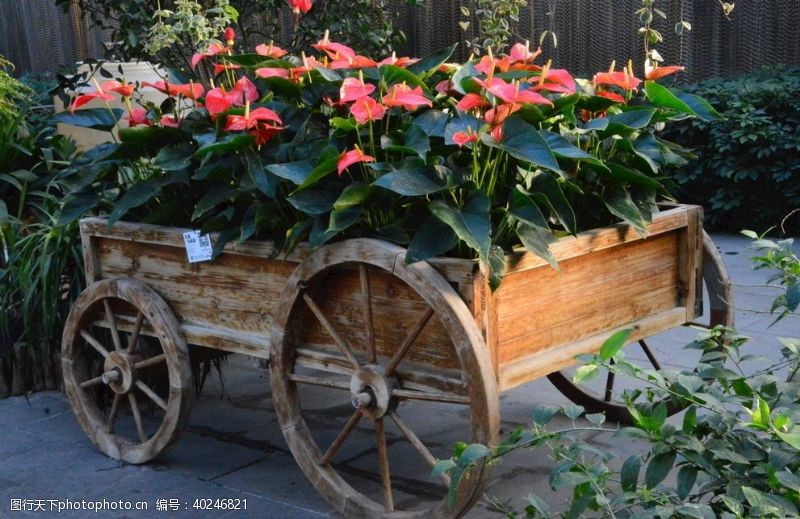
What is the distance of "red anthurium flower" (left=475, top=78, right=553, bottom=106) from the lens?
9.40 ft

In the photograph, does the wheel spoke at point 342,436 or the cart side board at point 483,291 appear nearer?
the cart side board at point 483,291

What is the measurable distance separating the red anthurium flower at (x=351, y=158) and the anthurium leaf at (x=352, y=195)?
0.19 feet

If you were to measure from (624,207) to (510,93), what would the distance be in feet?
2.00

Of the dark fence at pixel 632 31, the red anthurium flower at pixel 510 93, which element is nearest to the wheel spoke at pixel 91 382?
the red anthurium flower at pixel 510 93

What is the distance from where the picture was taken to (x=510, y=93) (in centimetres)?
288

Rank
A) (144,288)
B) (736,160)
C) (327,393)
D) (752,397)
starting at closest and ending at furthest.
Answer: (752,397), (144,288), (327,393), (736,160)

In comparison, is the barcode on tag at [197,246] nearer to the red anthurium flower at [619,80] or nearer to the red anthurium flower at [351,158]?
the red anthurium flower at [351,158]

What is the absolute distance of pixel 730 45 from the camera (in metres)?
8.58

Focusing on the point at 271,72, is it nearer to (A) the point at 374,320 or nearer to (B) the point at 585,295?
(A) the point at 374,320

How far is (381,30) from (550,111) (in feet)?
13.5

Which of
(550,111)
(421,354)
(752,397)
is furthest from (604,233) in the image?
(752,397)

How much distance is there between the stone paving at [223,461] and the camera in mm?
3572

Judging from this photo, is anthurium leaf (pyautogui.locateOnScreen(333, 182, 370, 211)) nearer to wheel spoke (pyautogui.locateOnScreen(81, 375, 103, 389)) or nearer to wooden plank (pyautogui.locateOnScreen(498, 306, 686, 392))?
wooden plank (pyautogui.locateOnScreen(498, 306, 686, 392))

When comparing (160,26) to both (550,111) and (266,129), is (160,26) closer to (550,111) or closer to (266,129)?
(266,129)
